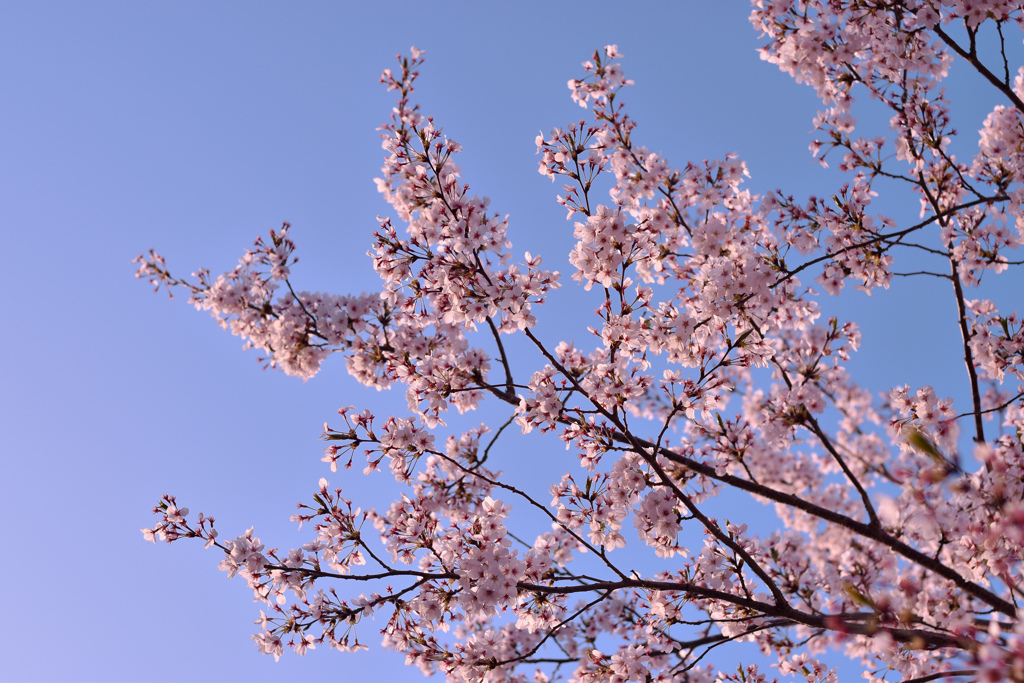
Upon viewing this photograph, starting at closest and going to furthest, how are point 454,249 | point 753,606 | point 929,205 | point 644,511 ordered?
point 753,606 < point 454,249 < point 644,511 < point 929,205

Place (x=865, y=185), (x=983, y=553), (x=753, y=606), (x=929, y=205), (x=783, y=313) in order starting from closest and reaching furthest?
(x=753, y=606) → (x=983, y=553) → (x=865, y=185) → (x=929, y=205) → (x=783, y=313)

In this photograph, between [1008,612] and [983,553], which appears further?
[983,553]

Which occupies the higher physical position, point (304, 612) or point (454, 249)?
point (454, 249)

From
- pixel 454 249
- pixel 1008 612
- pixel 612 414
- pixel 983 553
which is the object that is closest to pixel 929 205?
pixel 983 553

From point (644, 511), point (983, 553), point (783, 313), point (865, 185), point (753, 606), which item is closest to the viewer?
point (753, 606)

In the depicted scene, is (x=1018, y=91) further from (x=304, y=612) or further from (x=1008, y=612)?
(x=304, y=612)

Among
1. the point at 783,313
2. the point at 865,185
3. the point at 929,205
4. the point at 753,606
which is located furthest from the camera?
the point at 783,313

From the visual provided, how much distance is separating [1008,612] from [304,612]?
5418 mm

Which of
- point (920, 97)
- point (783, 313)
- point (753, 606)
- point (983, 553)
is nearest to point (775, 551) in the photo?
point (983, 553)

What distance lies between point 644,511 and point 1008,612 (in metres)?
2.70

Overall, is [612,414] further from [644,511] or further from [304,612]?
[304,612]

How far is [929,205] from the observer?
6387 mm

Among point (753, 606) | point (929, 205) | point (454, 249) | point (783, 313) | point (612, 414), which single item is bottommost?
point (753, 606)

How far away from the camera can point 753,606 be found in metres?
4.23
